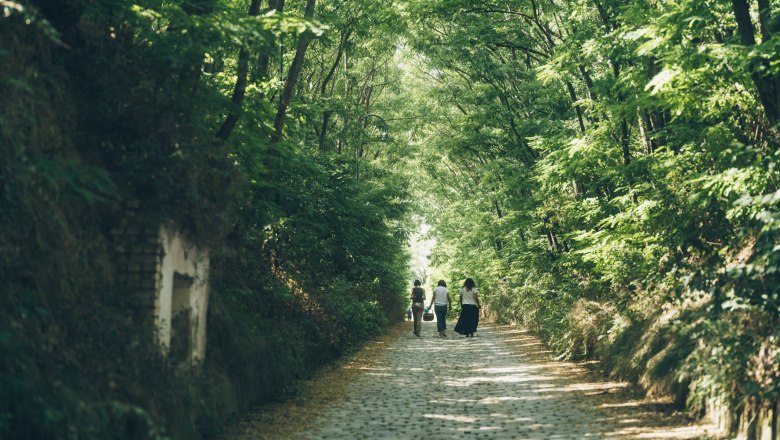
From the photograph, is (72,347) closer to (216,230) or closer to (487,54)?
(216,230)

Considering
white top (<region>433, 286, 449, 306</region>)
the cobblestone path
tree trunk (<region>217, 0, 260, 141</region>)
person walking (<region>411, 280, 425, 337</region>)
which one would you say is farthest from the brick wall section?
white top (<region>433, 286, 449, 306</region>)

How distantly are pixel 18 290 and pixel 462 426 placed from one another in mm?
5358

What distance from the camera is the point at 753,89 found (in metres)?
9.96

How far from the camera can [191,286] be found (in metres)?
8.30

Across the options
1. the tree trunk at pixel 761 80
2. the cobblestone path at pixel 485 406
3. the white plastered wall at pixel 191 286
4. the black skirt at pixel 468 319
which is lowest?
the cobblestone path at pixel 485 406

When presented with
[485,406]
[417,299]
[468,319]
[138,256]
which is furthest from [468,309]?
[138,256]

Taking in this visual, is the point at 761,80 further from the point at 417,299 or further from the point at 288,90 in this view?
the point at 417,299

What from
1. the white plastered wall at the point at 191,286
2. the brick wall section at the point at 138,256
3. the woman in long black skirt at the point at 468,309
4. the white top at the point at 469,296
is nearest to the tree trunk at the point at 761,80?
the white plastered wall at the point at 191,286

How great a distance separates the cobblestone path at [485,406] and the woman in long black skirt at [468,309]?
277 inches

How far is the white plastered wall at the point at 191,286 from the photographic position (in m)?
7.31

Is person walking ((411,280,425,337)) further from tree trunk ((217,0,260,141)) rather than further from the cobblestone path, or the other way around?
tree trunk ((217,0,260,141))

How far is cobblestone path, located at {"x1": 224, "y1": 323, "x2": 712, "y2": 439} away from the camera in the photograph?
8328 mm

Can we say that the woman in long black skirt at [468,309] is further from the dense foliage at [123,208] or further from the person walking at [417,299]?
the dense foliage at [123,208]

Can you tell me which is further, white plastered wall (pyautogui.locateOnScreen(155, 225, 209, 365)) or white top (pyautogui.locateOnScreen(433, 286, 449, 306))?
white top (pyautogui.locateOnScreen(433, 286, 449, 306))
